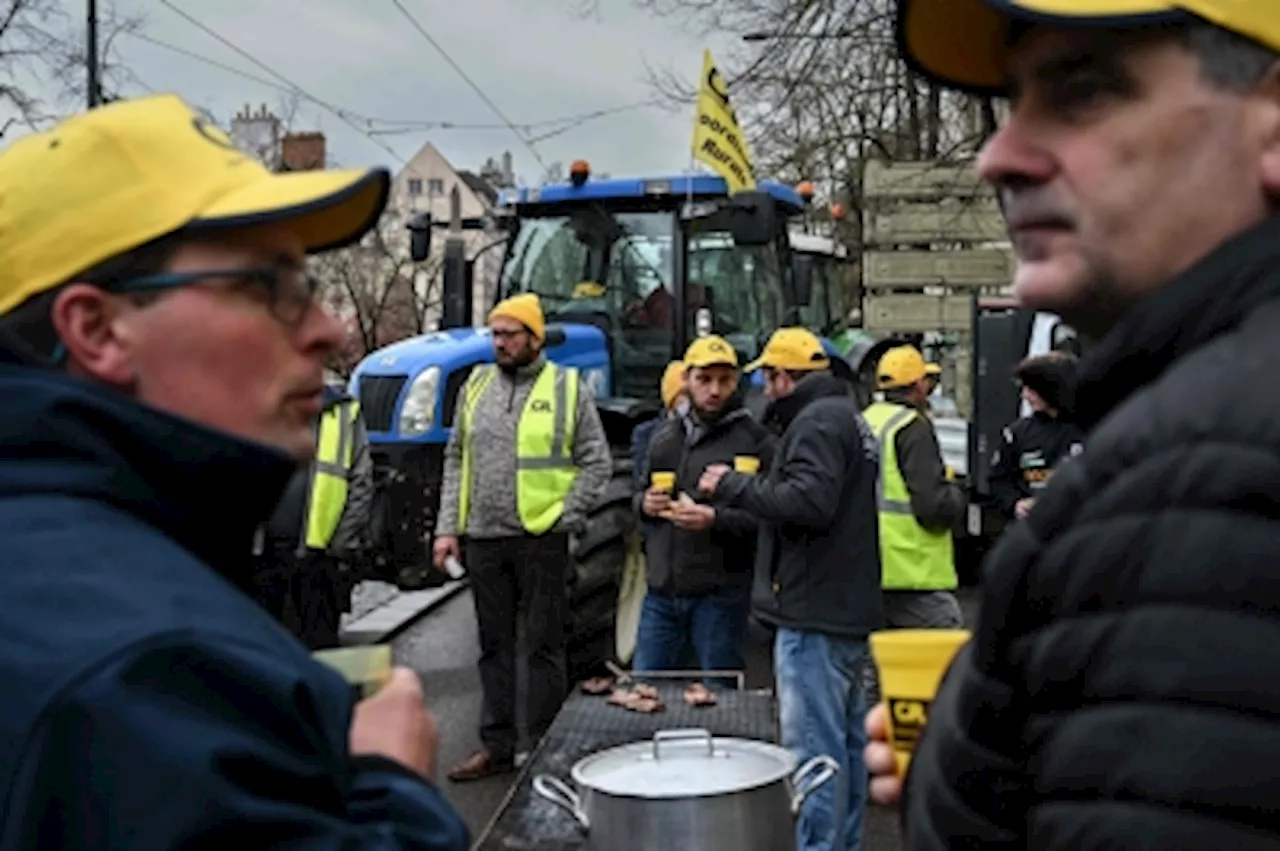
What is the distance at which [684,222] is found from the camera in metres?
9.16

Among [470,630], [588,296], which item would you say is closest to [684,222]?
[588,296]

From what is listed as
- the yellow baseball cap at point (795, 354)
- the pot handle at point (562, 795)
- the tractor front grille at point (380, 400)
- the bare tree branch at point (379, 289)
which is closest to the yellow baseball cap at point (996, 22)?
the pot handle at point (562, 795)

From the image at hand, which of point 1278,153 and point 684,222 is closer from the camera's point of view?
point 1278,153

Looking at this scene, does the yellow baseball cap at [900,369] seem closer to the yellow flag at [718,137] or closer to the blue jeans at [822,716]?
the blue jeans at [822,716]

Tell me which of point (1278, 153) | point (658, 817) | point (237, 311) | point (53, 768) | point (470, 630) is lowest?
point (470, 630)

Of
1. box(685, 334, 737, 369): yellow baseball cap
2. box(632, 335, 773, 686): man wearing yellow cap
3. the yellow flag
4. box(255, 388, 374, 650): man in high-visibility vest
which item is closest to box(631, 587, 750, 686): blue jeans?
box(632, 335, 773, 686): man wearing yellow cap

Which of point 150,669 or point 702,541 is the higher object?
point 150,669

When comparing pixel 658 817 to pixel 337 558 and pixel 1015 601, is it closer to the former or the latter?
pixel 1015 601

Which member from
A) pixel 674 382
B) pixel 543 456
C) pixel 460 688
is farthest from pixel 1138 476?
pixel 460 688

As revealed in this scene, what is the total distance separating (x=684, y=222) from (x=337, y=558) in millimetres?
3516

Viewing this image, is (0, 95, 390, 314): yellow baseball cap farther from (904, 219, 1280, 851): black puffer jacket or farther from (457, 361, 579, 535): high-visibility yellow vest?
(457, 361, 579, 535): high-visibility yellow vest

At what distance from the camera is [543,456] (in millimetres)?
6883

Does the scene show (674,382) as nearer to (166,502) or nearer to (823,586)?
(823,586)

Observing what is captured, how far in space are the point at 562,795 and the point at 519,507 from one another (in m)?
3.22
